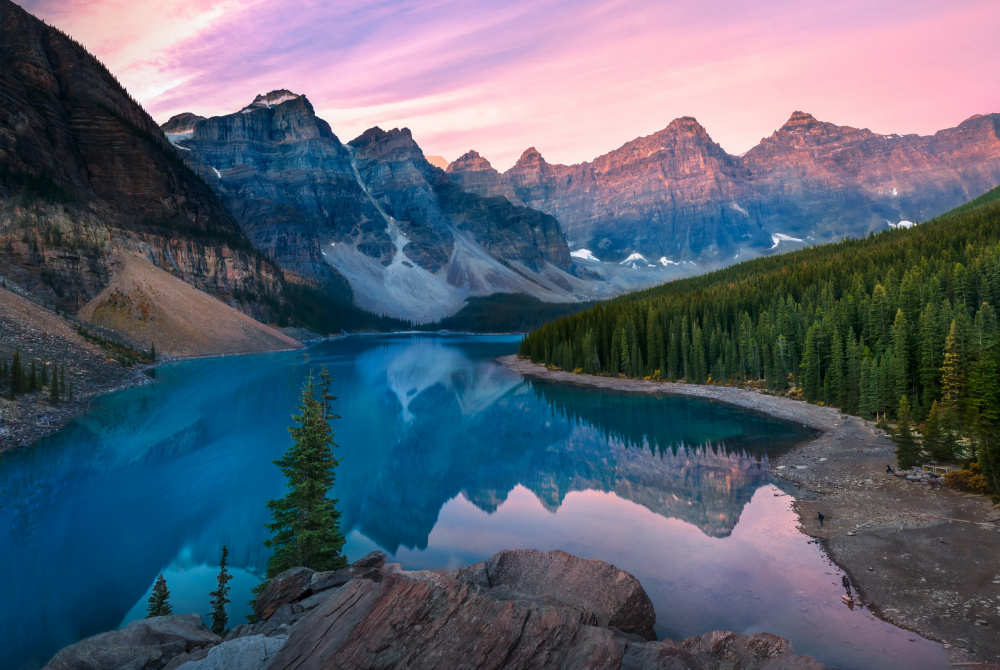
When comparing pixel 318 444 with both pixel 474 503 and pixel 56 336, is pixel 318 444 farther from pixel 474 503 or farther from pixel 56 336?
pixel 56 336

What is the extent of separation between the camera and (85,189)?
120 meters

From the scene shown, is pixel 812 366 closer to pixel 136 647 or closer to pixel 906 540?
pixel 906 540

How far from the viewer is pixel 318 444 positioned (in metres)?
18.8

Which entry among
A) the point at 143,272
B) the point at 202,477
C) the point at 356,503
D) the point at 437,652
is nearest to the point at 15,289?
the point at 143,272

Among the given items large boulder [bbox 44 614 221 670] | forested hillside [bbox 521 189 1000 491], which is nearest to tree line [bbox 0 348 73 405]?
large boulder [bbox 44 614 221 670]

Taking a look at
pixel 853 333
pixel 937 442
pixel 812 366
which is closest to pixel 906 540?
pixel 937 442

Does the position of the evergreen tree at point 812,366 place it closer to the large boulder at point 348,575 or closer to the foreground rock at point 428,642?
the foreground rock at point 428,642

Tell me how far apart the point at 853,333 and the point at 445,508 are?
43.7 meters

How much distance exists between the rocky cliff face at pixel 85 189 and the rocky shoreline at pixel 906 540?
10897 cm

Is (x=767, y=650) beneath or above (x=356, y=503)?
above

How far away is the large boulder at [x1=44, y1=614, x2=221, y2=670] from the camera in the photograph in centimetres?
1015

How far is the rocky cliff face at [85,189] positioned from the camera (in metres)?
96.9

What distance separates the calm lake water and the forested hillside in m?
8.50

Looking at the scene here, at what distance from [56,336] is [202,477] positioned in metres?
38.7
